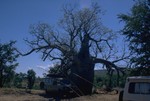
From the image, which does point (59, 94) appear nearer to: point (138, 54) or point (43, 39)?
point (138, 54)

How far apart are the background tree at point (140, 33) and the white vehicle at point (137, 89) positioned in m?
12.2

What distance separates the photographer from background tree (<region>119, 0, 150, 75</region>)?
2644 cm

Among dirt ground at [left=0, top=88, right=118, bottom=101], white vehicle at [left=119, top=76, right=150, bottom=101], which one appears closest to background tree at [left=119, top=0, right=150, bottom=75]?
dirt ground at [left=0, top=88, right=118, bottom=101]

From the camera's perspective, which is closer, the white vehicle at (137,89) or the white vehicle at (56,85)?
the white vehicle at (137,89)

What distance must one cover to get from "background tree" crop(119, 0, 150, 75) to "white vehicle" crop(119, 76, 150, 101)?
479 inches

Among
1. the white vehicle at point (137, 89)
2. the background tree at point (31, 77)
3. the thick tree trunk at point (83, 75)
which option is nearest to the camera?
the white vehicle at point (137, 89)

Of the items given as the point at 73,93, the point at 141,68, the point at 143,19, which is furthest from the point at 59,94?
the point at 143,19

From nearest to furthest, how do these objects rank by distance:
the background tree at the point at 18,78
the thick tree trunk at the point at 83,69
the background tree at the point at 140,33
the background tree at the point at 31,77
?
the background tree at the point at 140,33 → the thick tree trunk at the point at 83,69 → the background tree at the point at 31,77 → the background tree at the point at 18,78

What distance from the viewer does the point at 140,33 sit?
26812 millimetres

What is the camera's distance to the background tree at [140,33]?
2644 centimetres

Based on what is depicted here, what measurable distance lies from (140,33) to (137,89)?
13.2 m

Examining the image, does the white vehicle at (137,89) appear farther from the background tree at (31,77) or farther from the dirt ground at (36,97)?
the background tree at (31,77)

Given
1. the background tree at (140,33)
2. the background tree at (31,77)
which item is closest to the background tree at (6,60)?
the background tree at (31,77)

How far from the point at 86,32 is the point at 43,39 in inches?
220
